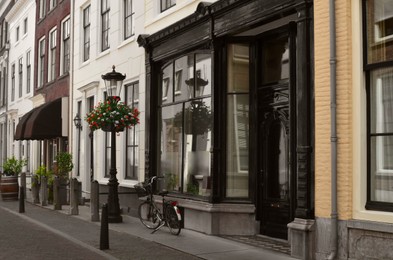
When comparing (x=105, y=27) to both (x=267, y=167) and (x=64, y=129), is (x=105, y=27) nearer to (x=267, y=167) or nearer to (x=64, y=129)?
(x=64, y=129)

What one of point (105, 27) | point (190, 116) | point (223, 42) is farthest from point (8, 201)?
point (223, 42)

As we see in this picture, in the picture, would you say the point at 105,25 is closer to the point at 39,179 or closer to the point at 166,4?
the point at 166,4

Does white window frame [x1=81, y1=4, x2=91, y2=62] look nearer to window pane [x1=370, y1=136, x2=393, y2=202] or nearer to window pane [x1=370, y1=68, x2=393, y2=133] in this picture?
window pane [x1=370, y1=68, x2=393, y2=133]

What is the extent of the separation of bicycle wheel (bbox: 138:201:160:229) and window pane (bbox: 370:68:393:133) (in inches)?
216

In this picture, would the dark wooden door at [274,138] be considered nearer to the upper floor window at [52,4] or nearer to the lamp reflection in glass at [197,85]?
the lamp reflection in glass at [197,85]

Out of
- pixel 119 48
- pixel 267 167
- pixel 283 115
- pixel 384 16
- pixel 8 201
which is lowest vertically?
pixel 8 201

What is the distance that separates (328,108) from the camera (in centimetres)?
776

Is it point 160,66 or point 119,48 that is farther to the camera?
point 119,48

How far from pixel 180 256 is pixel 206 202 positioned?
7.89ft

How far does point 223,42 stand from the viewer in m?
10.9

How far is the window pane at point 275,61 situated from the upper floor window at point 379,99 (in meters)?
2.51

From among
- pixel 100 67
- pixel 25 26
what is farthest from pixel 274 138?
pixel 25 26

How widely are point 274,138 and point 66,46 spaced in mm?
13606

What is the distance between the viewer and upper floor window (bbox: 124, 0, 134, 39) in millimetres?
15266
